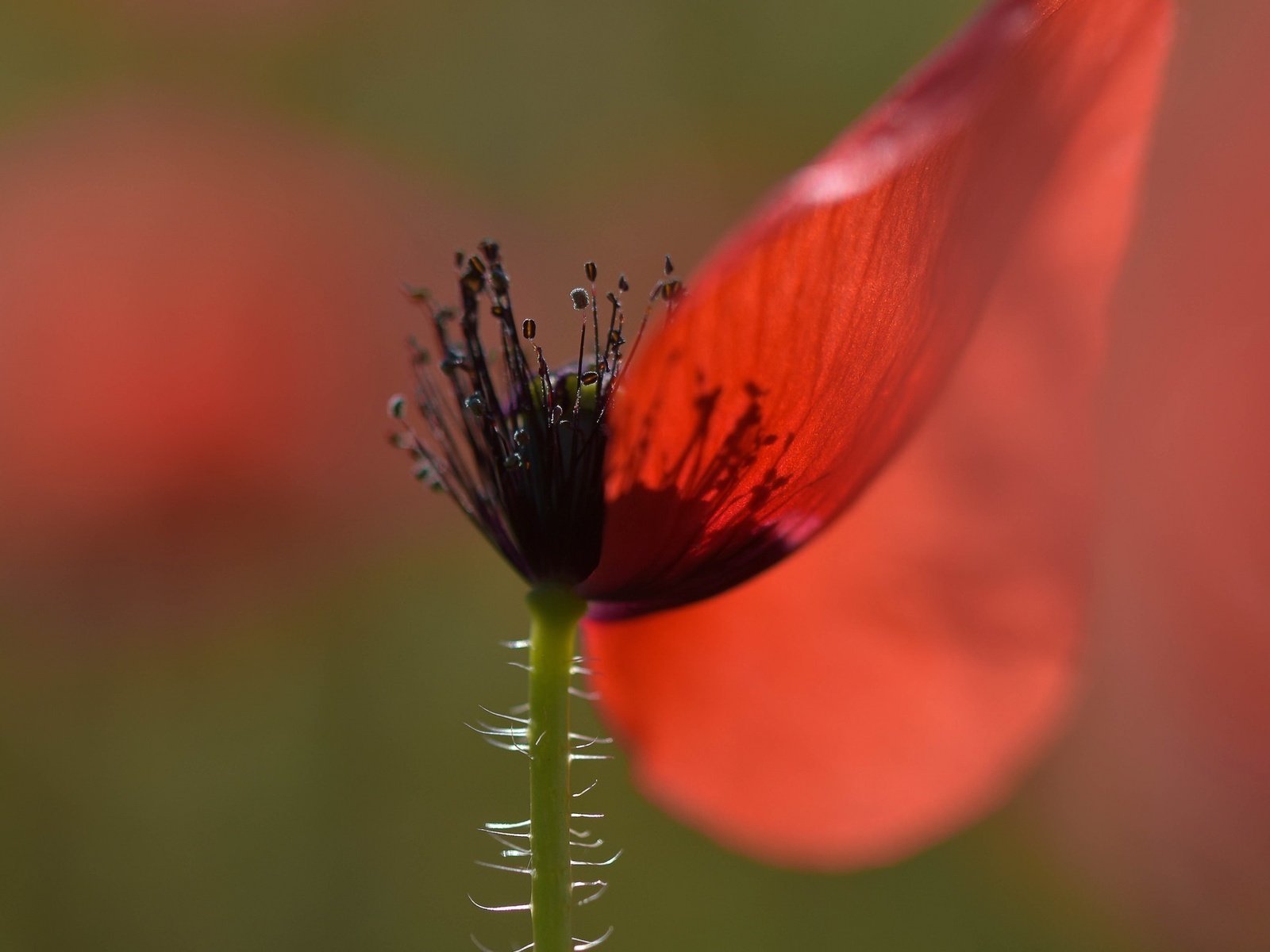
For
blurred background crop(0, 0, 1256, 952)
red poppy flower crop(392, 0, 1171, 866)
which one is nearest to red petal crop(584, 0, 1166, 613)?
red poppy flower crop(392, 0, 1171, 866)

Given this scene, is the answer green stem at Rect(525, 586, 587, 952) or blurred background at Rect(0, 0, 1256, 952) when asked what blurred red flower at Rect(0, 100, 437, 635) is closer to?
blurred background at Rect(0, 0, 1256, 952)

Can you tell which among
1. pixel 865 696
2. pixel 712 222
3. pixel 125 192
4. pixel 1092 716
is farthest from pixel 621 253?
pixel 865 696

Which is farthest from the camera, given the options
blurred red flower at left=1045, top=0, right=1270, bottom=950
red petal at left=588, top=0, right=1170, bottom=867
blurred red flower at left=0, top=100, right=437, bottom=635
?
blurred red flower at left=0, top=100, right=437, bottom=635

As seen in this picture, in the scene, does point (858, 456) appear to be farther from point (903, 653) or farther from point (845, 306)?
point (903, 653)

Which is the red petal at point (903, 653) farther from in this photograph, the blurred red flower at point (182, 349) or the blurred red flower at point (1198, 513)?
the blurred red flower at point (182, 349)

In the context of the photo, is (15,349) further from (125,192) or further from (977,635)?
(977,635)

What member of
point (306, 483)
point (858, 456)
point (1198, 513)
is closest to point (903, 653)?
point (858, 456)
